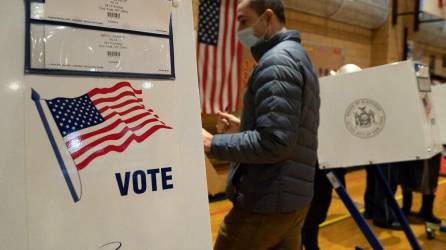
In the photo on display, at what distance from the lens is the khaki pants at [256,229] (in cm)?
133

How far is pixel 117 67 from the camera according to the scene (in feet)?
2.54

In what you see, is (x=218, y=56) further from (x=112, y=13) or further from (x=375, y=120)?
(x=112, y=13)

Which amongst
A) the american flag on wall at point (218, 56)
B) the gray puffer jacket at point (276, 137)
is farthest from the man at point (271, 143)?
the american flag on wall at point (218, 56)

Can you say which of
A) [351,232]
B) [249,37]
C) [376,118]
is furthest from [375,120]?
[351,232]

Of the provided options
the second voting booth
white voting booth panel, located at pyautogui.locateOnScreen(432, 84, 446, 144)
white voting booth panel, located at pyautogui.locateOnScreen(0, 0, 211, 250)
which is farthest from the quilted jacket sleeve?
white voting booth panel, located at pyautogui.locateOnScreen(432, 84, 446, 144)

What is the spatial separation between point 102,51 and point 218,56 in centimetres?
336

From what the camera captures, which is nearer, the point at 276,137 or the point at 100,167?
the point at 100,167

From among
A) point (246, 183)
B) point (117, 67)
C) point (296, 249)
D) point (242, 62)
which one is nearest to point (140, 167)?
point (117, 67)

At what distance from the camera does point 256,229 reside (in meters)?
1.33

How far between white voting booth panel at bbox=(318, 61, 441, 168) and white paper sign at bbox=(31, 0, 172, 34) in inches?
56.5

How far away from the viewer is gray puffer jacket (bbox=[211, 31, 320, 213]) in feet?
4.09

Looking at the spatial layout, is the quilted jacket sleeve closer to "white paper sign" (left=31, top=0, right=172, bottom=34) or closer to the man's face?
the man's face

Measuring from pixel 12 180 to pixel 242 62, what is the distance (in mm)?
3796

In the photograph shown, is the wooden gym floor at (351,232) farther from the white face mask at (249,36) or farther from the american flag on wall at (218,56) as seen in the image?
the white face mask at (249,36)
